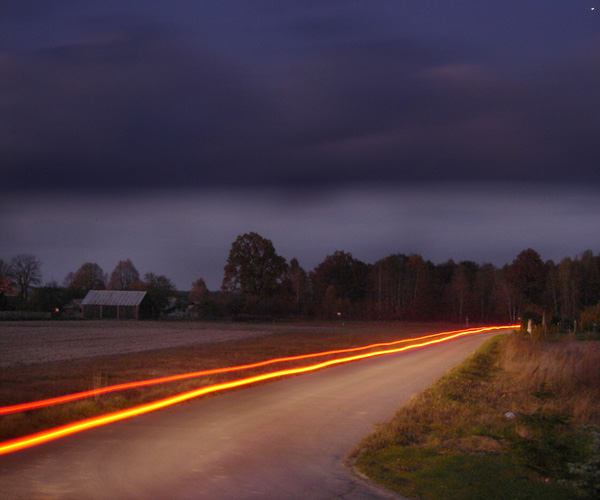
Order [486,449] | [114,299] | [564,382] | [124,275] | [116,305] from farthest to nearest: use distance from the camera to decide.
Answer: [124,275], [114,299], [116,305], [564,382], [486,449]

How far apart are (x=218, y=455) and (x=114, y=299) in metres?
88.1

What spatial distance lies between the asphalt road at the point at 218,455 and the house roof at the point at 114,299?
80625mm

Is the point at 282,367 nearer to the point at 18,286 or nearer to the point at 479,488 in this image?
the point at 479,488

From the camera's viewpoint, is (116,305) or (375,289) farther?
(375,289)

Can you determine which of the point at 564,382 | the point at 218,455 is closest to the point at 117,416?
the point at 218,455

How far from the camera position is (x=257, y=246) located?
9238cm

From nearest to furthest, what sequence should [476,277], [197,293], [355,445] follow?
[355,445]
[476,277]
[197,293]

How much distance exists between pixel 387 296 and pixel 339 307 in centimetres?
1516

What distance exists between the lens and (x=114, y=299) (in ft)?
299

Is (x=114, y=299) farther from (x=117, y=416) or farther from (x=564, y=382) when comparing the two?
(x=117, y=416)

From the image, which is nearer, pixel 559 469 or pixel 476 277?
pixel 559 469

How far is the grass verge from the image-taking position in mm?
6621

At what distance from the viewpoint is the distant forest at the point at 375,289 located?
92.2 meters

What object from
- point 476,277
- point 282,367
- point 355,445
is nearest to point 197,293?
point 476,277
